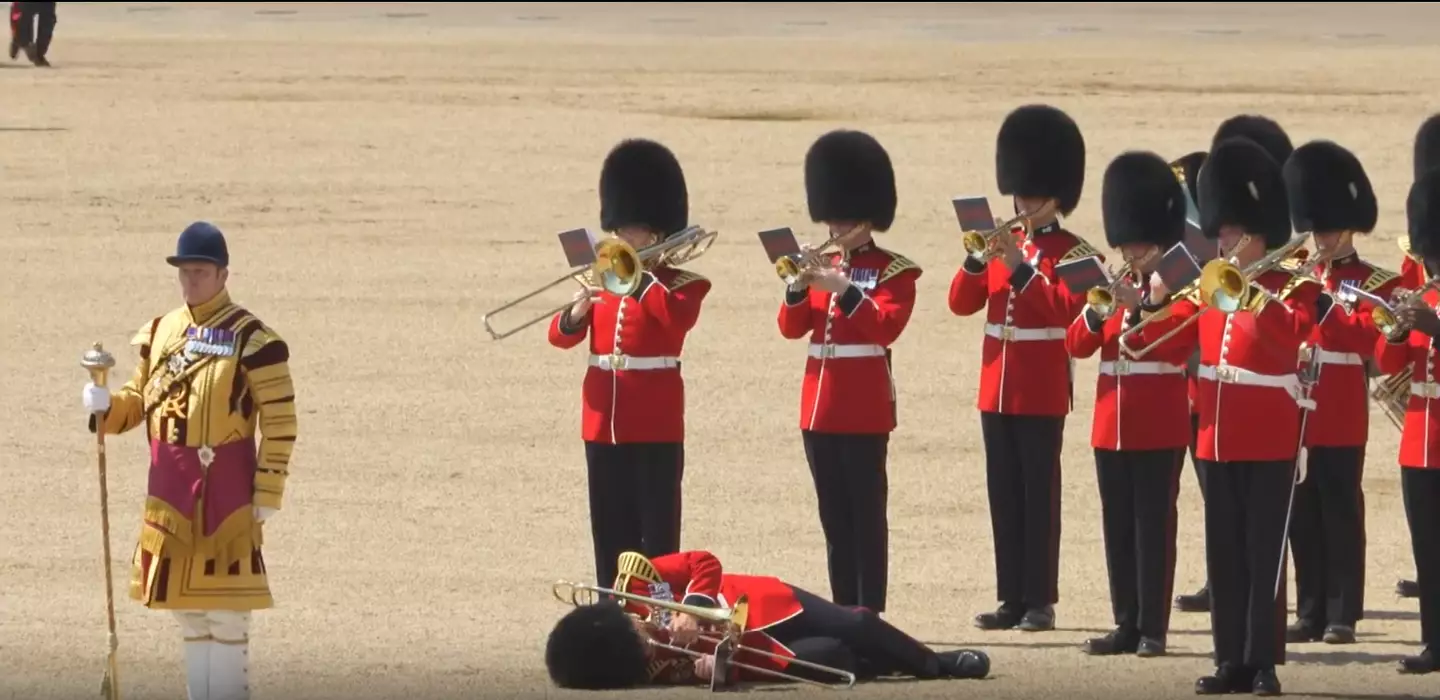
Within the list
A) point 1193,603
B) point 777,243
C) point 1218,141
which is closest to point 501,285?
point 1193,603

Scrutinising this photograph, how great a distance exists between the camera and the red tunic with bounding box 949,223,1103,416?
888cm

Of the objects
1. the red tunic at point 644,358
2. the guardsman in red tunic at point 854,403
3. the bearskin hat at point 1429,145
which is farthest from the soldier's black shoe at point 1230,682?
the bearskin hat at point 1429,145

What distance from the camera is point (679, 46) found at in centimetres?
2666

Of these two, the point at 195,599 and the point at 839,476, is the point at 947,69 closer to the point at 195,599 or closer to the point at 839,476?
the point at 839,476

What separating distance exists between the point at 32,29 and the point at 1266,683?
1701 centimetres

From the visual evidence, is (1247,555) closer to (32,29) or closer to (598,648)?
(598,648)

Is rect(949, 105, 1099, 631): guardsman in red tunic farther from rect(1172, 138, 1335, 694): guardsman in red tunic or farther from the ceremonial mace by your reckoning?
the ceremonial mace

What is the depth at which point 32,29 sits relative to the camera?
2314cm

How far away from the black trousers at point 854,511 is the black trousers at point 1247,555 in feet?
3.81

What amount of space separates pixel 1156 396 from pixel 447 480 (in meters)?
3.69

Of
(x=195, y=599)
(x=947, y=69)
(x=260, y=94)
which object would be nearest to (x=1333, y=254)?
(x=195, y=599)

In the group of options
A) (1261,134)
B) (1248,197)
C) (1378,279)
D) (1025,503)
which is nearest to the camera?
(1248,197)

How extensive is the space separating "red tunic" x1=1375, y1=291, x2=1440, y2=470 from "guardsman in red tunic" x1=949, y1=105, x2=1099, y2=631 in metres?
1.03

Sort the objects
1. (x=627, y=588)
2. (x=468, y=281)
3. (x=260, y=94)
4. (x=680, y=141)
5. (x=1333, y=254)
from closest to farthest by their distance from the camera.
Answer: (x=627, y=588)
(x=1333, y=254)
(x=468, y=281)
(x=680, y=141)
(x=260, y=94)
